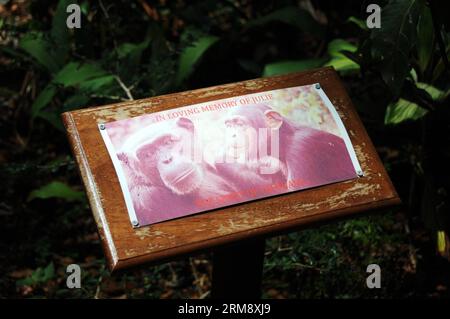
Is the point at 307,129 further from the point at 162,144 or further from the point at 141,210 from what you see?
the point at 141,210

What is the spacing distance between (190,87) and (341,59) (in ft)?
2.92

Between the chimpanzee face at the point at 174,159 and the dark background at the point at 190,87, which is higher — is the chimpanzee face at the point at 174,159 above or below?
above

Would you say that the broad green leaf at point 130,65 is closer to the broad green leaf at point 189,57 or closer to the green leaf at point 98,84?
the green leaf at point 98,84

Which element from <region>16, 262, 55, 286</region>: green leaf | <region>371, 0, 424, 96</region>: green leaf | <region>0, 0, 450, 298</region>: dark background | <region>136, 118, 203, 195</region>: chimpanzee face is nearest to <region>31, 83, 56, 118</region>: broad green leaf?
<region>0, 0, 450, 298</region>: dark background

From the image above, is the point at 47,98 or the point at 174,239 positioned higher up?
the point at 174,239

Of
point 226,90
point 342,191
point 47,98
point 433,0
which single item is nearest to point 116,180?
point 226,90

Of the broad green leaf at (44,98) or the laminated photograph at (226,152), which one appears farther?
the broad green leaf at (44,98)

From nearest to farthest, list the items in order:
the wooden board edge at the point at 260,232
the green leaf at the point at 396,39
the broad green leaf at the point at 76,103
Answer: the wooden board edge at the point at 260,232
the green leaf at the point at 396,39
the broad green leaf at the point at 76,103

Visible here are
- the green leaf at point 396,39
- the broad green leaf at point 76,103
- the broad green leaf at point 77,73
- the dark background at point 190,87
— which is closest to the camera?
the green leaf at point 396,39

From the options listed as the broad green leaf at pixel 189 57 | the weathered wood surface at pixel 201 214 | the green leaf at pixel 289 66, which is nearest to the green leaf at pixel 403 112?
the green leaf at pixel 289 66

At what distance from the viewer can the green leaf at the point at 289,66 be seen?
9.02 ft

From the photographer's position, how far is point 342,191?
1.56 m

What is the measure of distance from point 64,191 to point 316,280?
42.1 inches

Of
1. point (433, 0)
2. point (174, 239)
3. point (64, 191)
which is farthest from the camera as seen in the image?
point (64, 191)
